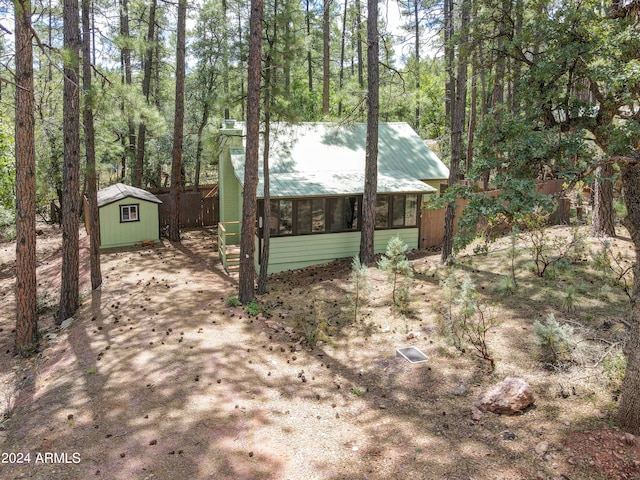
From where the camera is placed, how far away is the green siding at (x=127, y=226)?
1605 cm

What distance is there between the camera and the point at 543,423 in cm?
511

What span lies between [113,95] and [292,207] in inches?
206

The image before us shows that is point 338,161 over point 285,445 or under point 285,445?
over

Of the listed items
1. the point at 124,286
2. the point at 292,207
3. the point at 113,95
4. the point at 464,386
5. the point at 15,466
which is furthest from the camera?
the point at 292,207

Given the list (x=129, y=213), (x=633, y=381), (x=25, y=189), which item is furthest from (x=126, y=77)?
(x=633, y=381)

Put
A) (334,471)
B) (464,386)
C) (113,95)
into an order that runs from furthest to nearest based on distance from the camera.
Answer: (113,95) → (464,386) → (334,471)

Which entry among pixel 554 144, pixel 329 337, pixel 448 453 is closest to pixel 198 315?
pixel 329 337

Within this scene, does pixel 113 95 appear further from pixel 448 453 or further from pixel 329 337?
pixel 448 453

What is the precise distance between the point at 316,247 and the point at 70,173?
21.6 ft

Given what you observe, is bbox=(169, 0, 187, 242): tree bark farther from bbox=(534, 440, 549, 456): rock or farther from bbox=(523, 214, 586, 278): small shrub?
bbox=(534, 440, 549, 456): rock

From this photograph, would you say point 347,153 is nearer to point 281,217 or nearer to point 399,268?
point 281,217

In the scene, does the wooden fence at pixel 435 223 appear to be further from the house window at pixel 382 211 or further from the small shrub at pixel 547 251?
the small shrub at pixel 547 251

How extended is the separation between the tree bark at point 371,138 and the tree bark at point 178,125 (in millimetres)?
6694

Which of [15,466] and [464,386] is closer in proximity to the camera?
[15,466]
